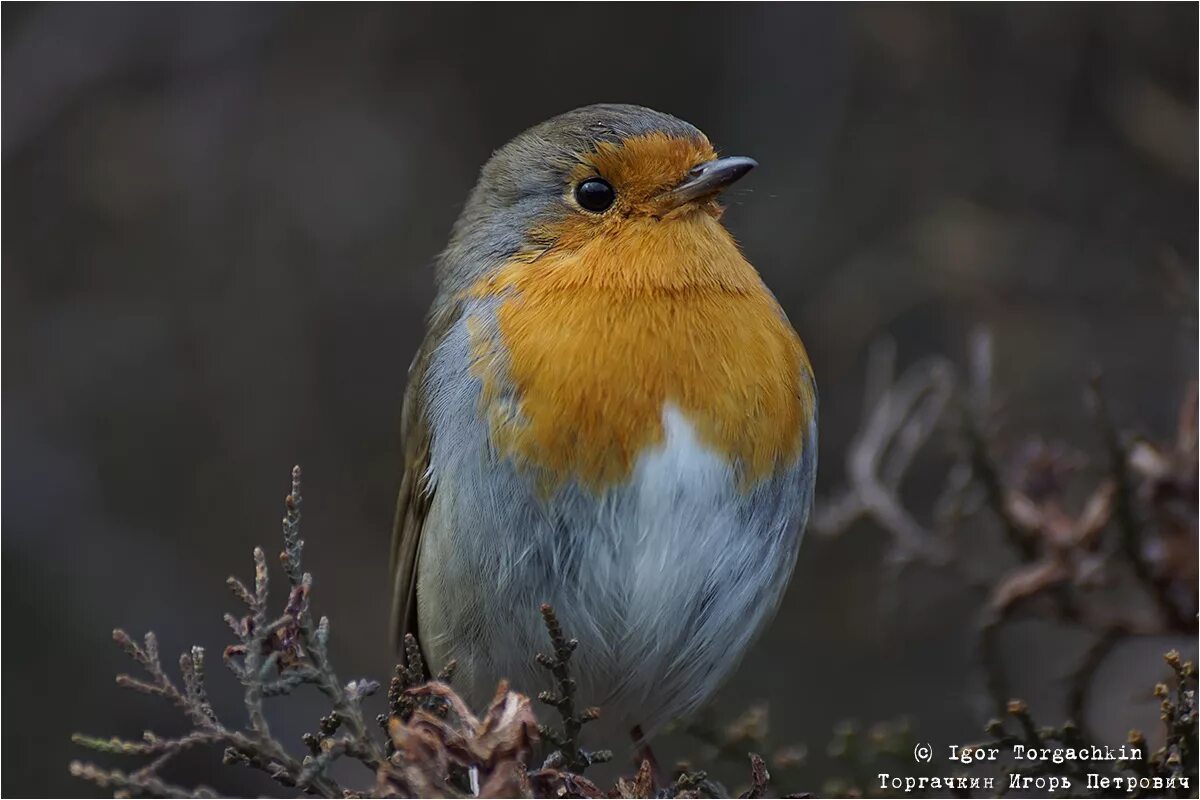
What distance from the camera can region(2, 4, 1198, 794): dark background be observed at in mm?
5082

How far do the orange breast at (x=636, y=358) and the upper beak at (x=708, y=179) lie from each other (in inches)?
2.2

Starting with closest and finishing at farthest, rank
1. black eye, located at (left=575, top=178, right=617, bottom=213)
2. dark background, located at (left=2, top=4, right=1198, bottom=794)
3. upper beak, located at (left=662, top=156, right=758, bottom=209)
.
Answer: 1. upper beak, located at (left=662, top=156, right=758, bottom=209)
2. black eye, located at (left=575, top=178, right=617, bottom=213)
3. dark background, located at (left=2, top=4, right=1198, bottom=794)

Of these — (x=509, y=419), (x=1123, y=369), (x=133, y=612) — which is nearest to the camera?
(x=509, y=419)

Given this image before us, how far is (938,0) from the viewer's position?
5039 millimetres

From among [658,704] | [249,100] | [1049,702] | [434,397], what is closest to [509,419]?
[434,397]

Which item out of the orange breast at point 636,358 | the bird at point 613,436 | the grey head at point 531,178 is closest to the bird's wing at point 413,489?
the bird at point 613,436

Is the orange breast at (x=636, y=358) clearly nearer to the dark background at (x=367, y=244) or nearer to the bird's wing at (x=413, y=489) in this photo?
the bird's wing at (x=413, y=489)

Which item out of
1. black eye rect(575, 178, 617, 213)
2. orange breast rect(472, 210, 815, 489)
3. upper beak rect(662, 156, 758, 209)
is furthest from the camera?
black eye rect(575, 178, 617, 213)

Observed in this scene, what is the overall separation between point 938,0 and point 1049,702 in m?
2.49

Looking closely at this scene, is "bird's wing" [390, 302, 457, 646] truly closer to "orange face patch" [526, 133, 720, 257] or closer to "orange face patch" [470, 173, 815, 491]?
"orange face patch" [470, 173, 815, 491]

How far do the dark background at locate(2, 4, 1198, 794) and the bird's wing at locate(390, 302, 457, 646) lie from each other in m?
1.95

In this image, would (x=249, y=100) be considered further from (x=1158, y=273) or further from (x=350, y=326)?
(x=1158, y=273)

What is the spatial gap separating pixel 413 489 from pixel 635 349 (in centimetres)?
78

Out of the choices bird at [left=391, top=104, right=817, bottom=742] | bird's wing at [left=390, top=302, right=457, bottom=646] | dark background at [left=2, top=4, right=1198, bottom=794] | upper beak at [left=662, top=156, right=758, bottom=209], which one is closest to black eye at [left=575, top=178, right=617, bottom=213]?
bird at [left=391, top=104, right=817, bottom=742]
